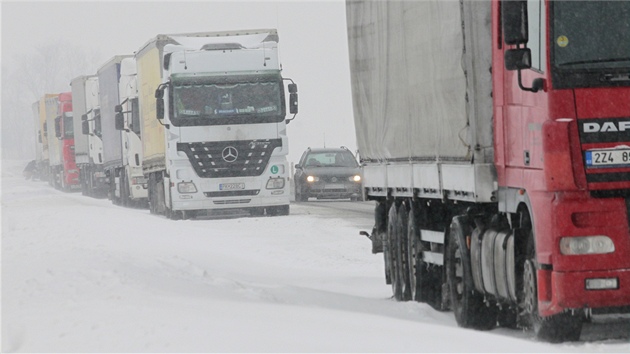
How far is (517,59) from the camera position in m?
9.89

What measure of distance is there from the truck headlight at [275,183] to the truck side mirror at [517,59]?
69.2ft

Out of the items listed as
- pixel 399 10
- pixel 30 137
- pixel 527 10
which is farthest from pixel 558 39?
pixel 30 137

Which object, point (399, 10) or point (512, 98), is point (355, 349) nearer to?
point (512, 98)

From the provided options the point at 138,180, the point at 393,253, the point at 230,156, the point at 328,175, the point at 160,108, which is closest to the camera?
the point at 393,253

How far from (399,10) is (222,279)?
3352mm

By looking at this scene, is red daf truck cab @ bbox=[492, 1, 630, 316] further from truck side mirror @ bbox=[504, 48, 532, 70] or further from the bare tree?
the bare tree

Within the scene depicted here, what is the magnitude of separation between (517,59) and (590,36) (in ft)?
1.73

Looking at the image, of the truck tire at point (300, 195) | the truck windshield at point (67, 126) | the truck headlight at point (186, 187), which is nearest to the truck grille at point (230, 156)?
the truck headlight at point (186, 187)

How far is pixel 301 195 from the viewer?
42.0 m

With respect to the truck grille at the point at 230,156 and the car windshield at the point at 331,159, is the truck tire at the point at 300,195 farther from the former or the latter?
the truck grille at the point at 230,156

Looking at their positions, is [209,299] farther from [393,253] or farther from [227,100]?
[227,100]

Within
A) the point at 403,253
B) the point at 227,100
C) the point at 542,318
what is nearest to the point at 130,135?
the point at 227,100

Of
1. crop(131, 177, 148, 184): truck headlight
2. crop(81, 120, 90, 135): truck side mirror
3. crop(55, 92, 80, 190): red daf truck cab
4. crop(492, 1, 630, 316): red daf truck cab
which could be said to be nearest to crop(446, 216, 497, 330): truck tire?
crop(492, 1, 630, 316): red daf truck cab

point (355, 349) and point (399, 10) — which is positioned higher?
point (399, 10)
